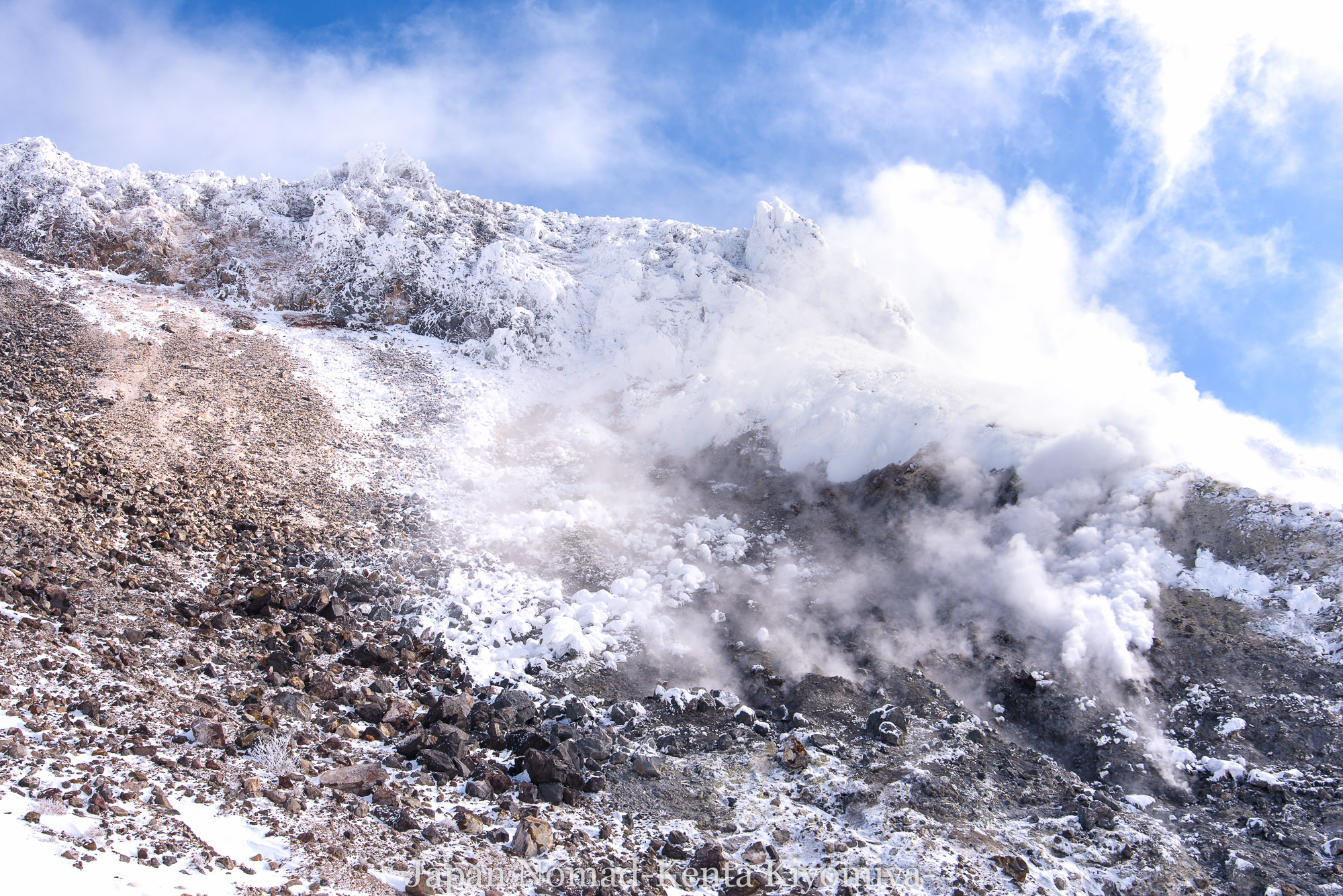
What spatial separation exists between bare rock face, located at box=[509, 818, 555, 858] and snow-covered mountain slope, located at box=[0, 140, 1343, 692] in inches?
155

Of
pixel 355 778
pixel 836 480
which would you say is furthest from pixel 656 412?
pixel 355 778

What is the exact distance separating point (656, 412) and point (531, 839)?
1590 centimetres

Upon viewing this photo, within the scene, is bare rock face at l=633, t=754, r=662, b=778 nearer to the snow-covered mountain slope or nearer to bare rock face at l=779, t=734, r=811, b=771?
bare rock face at l=779, t=734, r=811, b=771

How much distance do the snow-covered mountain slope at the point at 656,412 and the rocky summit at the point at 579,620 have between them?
132 millimetres

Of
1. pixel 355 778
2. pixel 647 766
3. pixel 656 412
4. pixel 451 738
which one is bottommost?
pixel 355 778

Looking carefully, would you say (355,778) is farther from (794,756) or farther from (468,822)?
(794,756)

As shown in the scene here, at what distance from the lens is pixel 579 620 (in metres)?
12.1

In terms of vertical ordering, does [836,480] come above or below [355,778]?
above

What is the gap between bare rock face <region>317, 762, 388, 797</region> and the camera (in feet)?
22.6

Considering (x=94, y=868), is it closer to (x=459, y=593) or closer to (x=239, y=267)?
(x=459, y=593)

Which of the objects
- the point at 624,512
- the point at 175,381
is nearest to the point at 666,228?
the point at 624,512

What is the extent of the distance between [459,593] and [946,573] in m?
9.37

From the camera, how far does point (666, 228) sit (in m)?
30.0

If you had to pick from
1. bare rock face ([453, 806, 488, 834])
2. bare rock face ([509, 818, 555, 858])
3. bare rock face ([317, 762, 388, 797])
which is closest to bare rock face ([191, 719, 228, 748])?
bare rock face ([317, 762, 388, 797])
